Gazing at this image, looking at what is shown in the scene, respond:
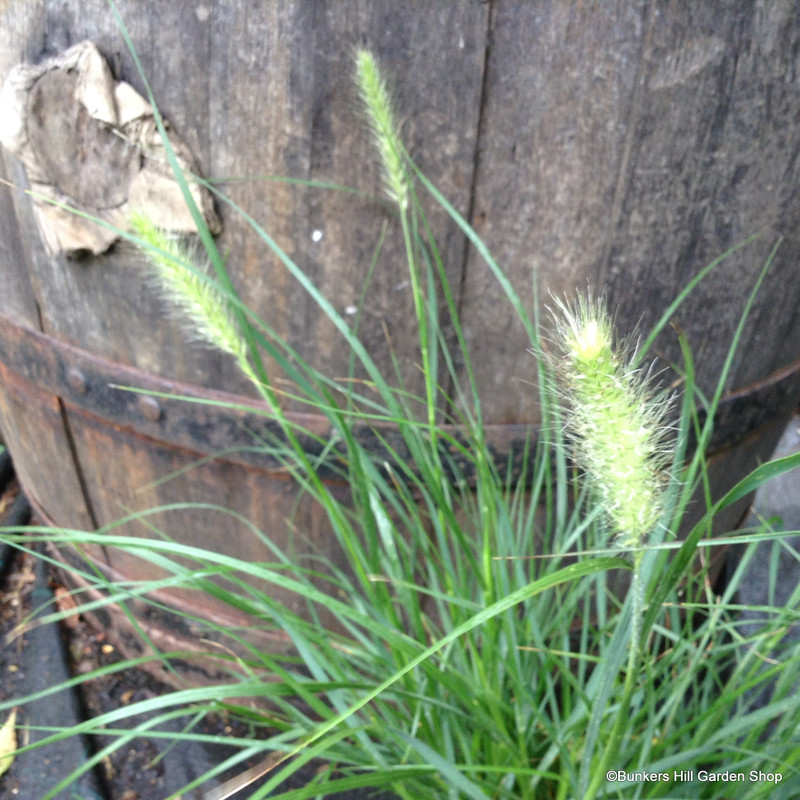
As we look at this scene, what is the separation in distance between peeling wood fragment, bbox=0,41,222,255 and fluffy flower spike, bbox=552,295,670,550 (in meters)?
0.50

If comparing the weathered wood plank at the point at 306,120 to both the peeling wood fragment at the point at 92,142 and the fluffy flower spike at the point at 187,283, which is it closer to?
the peeling wood fragment at the point at 92,142

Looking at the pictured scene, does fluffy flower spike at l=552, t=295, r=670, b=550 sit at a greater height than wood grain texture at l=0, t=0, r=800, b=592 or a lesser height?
lesser

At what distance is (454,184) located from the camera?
2.28ft

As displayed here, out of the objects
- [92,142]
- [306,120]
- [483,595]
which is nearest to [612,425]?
[483,595]

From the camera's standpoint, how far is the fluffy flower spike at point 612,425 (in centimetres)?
36

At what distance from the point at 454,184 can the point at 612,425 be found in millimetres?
392

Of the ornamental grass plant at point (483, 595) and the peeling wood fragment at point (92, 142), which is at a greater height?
the peeling wood fragment at point (92, 142)

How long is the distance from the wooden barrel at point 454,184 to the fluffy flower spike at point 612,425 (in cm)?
34

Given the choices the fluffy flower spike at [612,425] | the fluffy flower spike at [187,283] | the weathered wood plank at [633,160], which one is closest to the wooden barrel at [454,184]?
the weathered wood plank at [633,160]

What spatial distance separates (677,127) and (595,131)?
0.28ft

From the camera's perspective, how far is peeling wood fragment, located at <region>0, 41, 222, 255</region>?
2.27 feet

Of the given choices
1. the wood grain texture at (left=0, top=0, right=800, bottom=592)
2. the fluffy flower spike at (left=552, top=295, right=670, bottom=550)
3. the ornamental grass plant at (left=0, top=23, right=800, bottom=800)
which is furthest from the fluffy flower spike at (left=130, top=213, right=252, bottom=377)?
the fluffy flower spike at (left=552, top=295, right=670, bottom=550)

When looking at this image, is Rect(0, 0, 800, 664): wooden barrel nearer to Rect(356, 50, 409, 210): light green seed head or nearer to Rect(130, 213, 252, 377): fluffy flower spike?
Rect(356, 50, 409, 210): light green seed head

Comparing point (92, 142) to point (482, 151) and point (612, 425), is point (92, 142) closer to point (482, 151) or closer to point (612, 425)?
point (482, 151)
